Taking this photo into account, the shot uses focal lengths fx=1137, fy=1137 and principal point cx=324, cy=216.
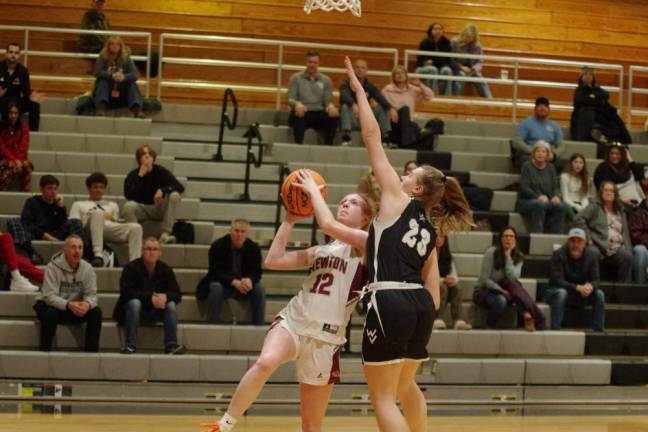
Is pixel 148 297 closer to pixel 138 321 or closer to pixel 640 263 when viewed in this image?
pixel 138 321

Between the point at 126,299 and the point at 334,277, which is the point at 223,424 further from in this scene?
the point at 126,299

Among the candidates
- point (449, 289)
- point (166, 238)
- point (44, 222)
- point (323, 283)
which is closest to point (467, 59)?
point (449, 289)

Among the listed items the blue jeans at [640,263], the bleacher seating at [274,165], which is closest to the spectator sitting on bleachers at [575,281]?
the bleacher seating at [274,165]

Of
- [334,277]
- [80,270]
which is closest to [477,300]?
[80,270]

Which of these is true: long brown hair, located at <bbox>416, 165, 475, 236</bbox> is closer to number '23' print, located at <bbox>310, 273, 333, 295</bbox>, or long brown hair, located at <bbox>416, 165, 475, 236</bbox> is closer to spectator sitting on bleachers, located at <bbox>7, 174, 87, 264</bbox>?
number '23' print, located at <bbox>310, 273, 333, 295</bbox>

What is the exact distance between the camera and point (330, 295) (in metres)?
5.71

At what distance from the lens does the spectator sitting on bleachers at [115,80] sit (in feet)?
38.9

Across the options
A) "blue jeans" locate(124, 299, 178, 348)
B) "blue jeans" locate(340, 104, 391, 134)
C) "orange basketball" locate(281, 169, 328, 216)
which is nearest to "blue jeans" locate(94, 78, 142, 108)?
"blue jeans" locate(340, 104, 391, 134)

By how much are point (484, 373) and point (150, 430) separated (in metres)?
3.33

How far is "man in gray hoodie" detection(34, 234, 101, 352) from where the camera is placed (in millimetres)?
→ 8992

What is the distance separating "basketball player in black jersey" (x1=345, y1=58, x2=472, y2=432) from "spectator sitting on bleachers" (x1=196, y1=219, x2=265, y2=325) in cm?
427

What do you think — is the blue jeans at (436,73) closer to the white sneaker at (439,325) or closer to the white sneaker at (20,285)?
the white sneaker at (439,325)

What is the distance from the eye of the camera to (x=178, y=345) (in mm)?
9211

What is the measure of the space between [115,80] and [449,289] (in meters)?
4.27
